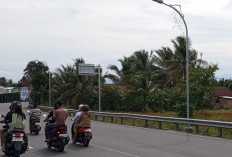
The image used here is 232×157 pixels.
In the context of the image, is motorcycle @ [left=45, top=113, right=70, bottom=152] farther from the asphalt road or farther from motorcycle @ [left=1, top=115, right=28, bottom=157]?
motorcycle @ [left=1, top=115, right=28, bottom=157]

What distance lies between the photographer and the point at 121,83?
173 feet

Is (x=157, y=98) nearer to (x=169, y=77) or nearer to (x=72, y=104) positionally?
(x=169, y=77)

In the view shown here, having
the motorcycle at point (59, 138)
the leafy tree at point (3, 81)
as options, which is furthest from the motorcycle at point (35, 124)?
the leafy tree at point (3, 81)

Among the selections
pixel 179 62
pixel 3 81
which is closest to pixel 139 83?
pixel 179 62

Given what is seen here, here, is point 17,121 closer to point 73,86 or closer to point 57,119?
point 57,119

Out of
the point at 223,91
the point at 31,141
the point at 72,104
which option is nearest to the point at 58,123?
the point at 31,141

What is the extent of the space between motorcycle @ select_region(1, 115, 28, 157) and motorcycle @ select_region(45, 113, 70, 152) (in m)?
1.69

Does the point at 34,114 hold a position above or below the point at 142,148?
above

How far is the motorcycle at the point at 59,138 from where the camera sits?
12.2 m

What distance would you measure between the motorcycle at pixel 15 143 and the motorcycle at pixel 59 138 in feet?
5.56

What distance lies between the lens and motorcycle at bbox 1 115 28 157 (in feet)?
33.9

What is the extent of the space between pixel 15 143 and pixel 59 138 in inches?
84.7

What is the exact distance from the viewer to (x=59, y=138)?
40.3 feet

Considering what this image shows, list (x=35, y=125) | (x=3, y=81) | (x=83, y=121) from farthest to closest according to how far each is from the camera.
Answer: (x=3, y=81) → (x=35, y=125) → (x=83, y=121)
